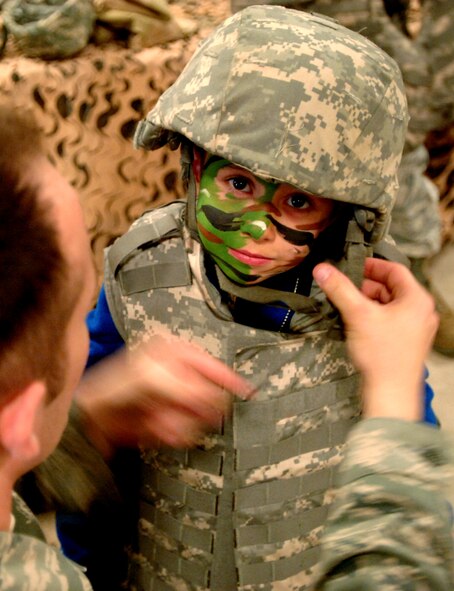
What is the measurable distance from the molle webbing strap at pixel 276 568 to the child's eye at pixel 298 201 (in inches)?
23.1

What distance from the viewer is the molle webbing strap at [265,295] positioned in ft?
3.22

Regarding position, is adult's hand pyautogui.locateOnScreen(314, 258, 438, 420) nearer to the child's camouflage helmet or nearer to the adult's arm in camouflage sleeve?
the adult's arm in camouflage sleeve

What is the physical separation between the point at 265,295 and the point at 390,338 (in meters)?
0.23

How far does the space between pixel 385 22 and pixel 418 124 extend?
0.35 m

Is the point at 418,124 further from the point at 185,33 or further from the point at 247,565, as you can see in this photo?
the point at 247,565

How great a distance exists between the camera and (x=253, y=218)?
90 cm

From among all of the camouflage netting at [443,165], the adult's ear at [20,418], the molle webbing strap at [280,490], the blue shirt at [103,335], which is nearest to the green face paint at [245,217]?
the blue shirt at [103,335]

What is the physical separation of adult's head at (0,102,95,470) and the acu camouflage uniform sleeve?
334 mm

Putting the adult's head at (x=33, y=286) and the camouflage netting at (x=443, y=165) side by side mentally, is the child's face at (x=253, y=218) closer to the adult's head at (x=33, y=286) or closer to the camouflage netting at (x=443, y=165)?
the adult's head at (x=33, y=286)

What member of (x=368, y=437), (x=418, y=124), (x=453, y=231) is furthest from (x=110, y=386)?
(x=453, y=231)

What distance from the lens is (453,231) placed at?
2.71m

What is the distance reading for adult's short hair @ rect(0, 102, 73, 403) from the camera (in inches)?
18.2

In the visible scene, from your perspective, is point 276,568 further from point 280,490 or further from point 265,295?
point 265,295

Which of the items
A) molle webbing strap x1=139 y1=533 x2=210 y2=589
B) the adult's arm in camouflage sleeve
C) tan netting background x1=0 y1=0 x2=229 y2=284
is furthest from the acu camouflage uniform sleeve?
tan netting background x1=0 y1=0 x2=229 y2=284
